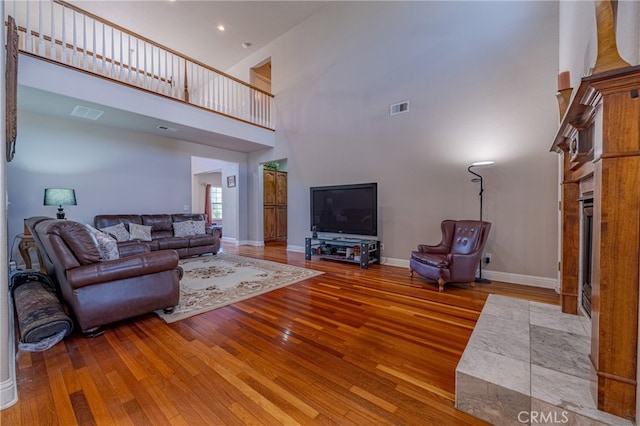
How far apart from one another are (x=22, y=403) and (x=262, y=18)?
6.81m

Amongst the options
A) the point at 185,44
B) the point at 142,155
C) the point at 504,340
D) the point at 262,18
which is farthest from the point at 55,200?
the point at 504,340

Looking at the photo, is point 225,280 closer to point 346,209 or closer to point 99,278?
point 99,278

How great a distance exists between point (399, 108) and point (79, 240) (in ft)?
14.9

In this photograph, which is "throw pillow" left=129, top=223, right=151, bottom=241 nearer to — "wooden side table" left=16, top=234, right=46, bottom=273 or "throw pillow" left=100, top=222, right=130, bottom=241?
"throw pillow" left=100, top=222, right=130, bottom=241

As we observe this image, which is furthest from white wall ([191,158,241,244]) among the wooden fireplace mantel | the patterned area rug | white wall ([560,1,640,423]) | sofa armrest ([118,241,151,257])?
the wooden fireplace mantel

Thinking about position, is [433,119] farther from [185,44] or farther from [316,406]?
[185,44]

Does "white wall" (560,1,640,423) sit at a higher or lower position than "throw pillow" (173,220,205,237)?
higher

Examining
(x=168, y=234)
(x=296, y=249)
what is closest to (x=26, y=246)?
(x=168, y=234)

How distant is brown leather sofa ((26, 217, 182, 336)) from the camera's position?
205 cm

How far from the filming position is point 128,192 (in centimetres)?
547

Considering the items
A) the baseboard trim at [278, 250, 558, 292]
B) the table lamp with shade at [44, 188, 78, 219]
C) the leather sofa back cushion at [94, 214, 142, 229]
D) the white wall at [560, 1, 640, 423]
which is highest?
the white wall at [560, 1, 640, 423]

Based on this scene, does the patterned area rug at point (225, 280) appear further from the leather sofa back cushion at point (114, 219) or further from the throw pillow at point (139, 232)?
the leather sofa back cushion at point (114, 219)

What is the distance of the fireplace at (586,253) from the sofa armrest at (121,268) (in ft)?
11.2

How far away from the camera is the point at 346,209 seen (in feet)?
16.2
